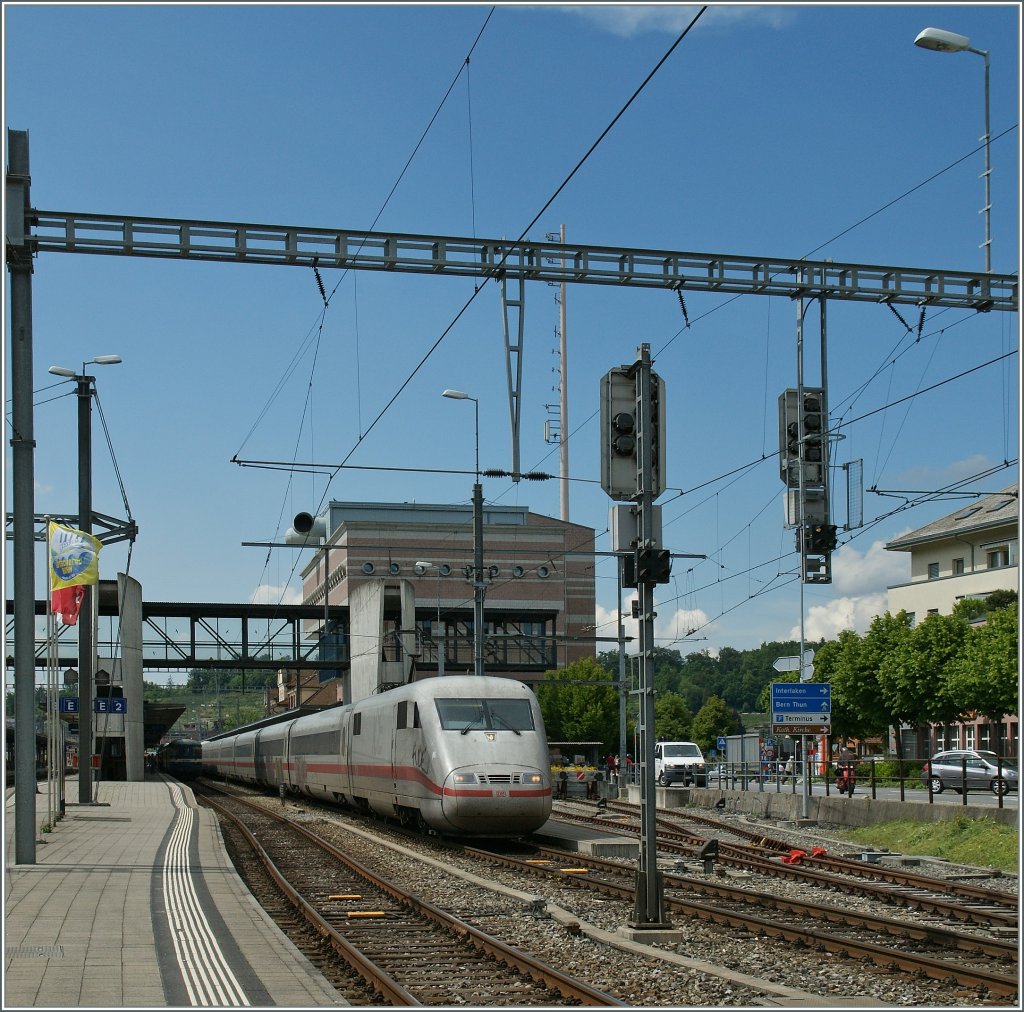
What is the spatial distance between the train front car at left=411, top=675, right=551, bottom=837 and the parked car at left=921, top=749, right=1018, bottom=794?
1579 centimetres

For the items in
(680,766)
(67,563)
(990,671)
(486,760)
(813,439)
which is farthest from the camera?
(990,671)

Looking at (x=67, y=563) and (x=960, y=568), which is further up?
(x=960, y=568)

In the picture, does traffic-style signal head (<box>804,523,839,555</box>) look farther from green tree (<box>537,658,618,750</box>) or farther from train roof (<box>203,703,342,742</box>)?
green tree (<box>537,658,618,750</box>)

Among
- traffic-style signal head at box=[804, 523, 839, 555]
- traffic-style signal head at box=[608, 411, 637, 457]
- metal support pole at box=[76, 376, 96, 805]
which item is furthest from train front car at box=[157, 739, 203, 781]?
traffic-style signal head at box=[608, 411, 637, 457]

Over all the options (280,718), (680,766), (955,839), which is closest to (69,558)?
(955,839)

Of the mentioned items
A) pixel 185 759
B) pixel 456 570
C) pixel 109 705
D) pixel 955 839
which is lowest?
pixel 185 759

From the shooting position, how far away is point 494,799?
75.5 ft

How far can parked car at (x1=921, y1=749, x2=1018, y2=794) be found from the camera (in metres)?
37.8

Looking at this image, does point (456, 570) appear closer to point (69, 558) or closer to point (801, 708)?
point (801, 708)

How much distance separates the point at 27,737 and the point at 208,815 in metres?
15.1

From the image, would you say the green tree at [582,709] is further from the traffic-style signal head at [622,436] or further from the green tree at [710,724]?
the traffic-style signal head at [622,436]

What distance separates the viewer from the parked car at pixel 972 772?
37750 mm

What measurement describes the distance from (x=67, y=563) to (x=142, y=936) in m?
11.8

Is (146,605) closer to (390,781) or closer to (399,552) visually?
(399,552)
